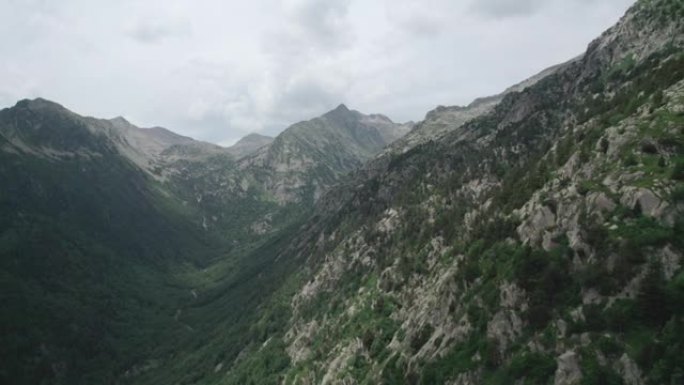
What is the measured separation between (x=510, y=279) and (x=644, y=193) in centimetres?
1958

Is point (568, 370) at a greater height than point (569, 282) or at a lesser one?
lesser

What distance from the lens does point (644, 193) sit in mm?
62531

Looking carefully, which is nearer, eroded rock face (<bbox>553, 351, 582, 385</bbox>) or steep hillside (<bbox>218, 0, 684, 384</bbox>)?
steep hillside (<bbox>218, 0, 684, 384</bbox>)

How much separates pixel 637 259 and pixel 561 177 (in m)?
31.8

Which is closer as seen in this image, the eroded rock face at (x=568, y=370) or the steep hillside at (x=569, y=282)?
the steep hillside at (x=569, y=282)

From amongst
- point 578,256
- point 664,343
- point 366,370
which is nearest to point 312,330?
point 366,370

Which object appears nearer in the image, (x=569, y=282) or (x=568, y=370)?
(x=568, y=370)

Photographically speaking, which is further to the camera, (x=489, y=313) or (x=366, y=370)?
(x=366, y=370)

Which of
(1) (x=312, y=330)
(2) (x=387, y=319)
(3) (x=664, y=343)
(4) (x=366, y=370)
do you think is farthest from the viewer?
(1) (x=312, y=330)

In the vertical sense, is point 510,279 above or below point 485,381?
above

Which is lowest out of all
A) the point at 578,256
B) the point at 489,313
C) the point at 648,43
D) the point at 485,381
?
the point at 485,381

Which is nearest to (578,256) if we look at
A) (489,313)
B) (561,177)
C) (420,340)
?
(489,313)

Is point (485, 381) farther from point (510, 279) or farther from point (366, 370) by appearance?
point (366, 370)

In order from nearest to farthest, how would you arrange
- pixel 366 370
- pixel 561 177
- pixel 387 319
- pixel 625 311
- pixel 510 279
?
pixel 625 311, pixel 510 279, pixel 561 177, pixel 366 370, pixel 387 319
